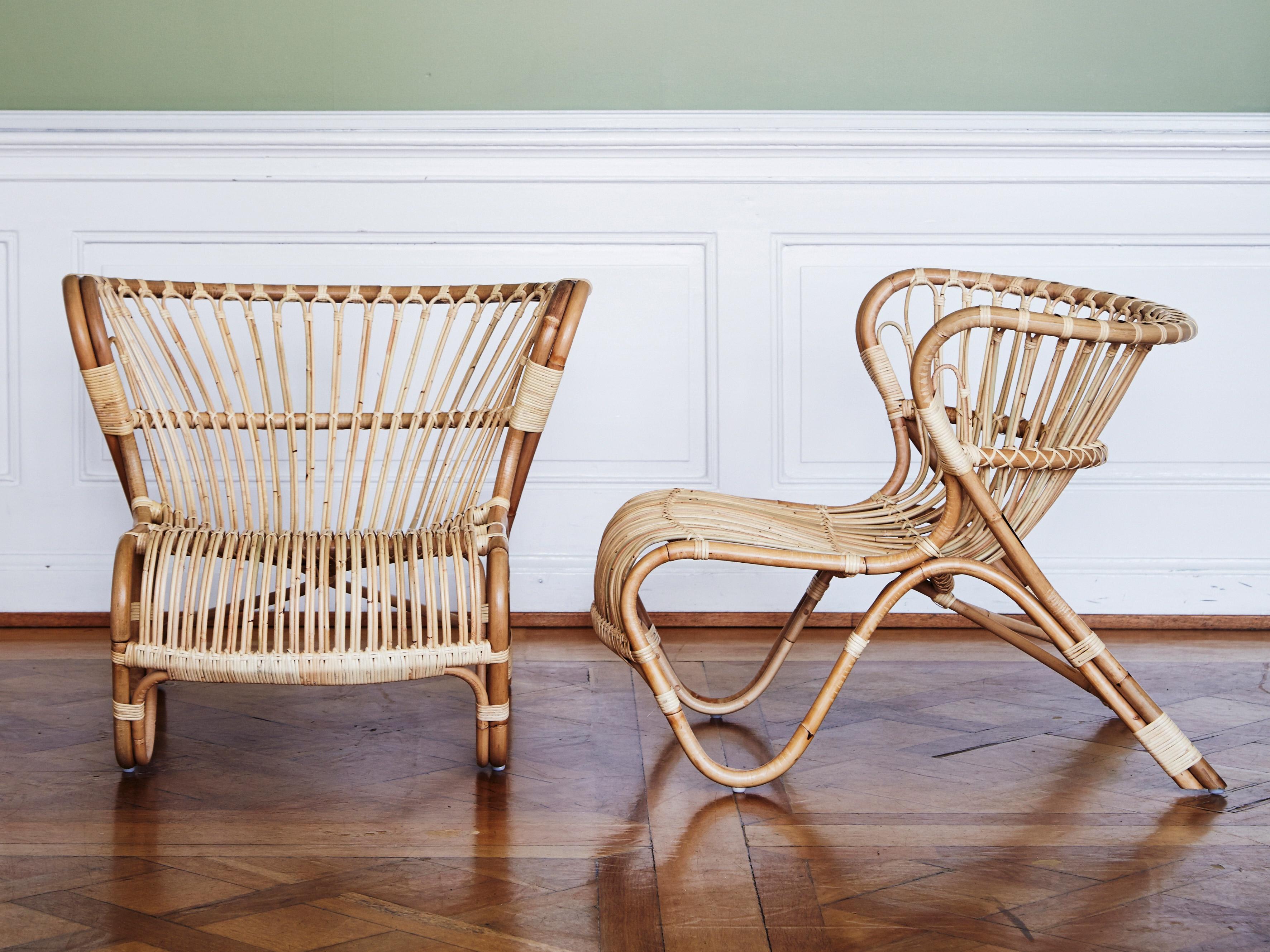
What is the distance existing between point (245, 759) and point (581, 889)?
2.30 ft

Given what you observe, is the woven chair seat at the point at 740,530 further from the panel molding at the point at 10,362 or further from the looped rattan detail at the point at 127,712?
the panel molding at the point at 10,362

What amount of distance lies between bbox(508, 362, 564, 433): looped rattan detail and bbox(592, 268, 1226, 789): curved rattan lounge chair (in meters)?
0.21

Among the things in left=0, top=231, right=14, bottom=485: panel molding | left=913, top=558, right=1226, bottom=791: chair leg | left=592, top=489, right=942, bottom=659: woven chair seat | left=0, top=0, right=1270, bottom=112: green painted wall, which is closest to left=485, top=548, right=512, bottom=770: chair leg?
left=592, top=489, right=942, bottom=659: woven chair seat

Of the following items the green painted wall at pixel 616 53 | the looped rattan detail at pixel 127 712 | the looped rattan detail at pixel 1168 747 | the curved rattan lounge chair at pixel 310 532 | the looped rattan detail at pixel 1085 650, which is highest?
the green painted wall at pixel 616 53

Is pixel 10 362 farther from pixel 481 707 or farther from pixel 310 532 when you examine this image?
pixel 481 707

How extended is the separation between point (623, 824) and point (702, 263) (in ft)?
5.06

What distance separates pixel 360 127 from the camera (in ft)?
8.48

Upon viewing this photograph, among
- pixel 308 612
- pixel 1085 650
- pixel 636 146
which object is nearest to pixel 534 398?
pixel 308 612

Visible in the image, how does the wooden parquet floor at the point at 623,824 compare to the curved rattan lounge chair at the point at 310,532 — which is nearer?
the wooden parquet floor at the point at 623,824

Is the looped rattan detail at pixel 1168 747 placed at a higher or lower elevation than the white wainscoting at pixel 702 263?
lower

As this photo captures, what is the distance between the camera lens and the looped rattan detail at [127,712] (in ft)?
5.29

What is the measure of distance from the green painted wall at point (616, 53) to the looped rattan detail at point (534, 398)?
1.11 metres

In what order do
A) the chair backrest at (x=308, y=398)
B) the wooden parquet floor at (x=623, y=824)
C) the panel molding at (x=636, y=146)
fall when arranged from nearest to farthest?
the wooden parquet floor at (x=623, y=824), the chair backrest at (x=308, y=398), the panel molding at (x=636, y=146)

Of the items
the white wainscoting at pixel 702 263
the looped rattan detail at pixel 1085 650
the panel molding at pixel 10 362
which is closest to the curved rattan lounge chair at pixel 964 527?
the looped rattan detail at pixel 1085 650
